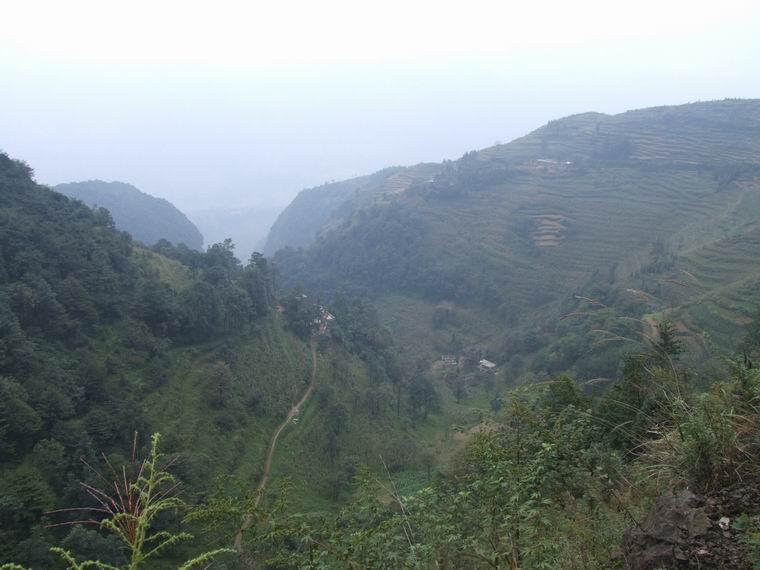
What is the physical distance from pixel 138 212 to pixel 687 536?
80.1m

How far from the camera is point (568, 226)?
158 feet

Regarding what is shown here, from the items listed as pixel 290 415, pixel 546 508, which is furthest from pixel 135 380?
pixel 546 508

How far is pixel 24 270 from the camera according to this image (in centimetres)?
1831

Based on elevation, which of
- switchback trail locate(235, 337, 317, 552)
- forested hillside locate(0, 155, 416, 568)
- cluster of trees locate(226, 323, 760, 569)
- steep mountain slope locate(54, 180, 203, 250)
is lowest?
switchback trail locate(235, 337, 317, 552)

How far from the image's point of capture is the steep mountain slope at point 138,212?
222ft

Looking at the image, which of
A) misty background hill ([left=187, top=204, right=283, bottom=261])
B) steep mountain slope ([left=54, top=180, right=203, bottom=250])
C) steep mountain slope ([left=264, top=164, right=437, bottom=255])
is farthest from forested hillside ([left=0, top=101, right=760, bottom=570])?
misty background hill ([left=187, top=204, right=283, bottom=261])

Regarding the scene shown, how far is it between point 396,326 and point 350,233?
55.1 feet

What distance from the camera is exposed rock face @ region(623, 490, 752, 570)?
2881 millimetres

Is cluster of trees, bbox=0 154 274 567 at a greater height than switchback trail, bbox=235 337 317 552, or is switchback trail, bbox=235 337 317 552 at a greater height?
cluster of trees, bbox=0 154 274 567

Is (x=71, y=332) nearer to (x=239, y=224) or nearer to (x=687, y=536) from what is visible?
(x=687, y=536)

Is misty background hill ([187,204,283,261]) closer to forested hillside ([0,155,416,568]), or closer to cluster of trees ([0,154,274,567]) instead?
forested hillside ([0,155,416,568])

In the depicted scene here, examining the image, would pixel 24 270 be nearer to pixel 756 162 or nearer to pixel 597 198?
pixel 597 198

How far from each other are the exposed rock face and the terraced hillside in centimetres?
2531

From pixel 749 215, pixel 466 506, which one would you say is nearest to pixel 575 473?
pixel 466 506
